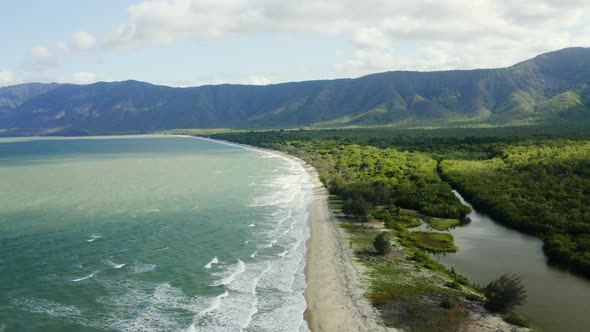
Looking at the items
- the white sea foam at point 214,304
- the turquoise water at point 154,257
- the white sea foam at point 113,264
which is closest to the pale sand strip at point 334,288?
the turquoise water at point 154,257

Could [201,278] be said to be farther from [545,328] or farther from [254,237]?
[545,328]

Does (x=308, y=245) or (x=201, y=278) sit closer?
(x=201, y=278)

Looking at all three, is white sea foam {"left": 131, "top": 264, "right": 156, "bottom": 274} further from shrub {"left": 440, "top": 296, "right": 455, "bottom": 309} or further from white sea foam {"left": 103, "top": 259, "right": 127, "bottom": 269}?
shrub {"left": 440, "top": 296, "right": 455, "bottom": 309}

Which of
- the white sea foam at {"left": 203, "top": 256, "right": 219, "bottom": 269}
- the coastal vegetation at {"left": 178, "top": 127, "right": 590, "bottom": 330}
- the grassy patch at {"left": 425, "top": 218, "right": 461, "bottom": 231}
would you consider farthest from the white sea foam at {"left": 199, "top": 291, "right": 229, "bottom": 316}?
the grassy patch at {"left": 425, "top": 218, "right": 461, "bottom": 231}

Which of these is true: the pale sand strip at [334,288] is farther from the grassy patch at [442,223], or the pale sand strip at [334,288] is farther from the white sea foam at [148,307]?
the grassy patch at [442,223]

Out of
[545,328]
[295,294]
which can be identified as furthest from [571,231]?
[295,294]

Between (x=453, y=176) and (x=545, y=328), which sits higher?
(x=453, y=176)
